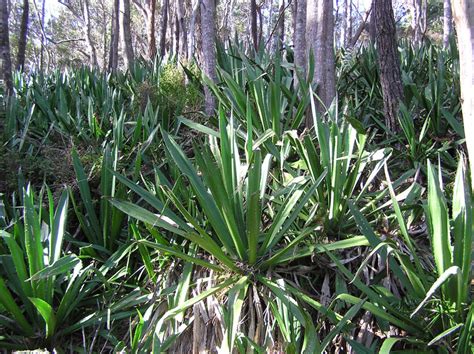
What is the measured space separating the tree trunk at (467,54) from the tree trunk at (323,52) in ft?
5.90

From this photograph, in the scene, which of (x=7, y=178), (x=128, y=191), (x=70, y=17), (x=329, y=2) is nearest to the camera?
(x=128, y=191)

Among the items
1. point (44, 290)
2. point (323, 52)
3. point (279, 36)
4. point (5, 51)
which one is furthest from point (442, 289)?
point (5, 51)

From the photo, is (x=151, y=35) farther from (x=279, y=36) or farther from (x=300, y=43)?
(x=300, y=43)

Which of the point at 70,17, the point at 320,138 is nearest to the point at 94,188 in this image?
the point at 320,138

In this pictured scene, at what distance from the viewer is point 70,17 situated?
32.3 metres

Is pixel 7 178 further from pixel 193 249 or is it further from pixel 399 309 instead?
pixel 399 309

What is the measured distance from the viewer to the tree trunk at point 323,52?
382 centimetres

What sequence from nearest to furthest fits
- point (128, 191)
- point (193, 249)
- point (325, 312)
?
point (325, 312)
point (193, 249)
point (128, 191)

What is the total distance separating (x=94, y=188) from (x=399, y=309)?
2.34 meters

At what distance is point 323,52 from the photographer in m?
3.86

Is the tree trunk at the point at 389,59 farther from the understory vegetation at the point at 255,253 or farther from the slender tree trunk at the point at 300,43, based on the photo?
the slender tree trunk at the point at 300,43

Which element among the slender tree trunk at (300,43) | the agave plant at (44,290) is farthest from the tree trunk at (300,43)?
the agave plant at (44,290)

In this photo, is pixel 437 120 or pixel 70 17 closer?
pixel 437 120

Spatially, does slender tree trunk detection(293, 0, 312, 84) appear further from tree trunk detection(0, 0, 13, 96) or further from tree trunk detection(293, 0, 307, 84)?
tree trunk detection(0, 0, 13, 96)
